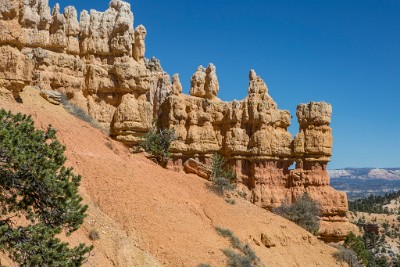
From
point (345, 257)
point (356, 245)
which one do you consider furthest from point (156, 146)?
point (356, 245)

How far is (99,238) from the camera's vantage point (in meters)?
20.9

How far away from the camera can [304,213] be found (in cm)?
4225

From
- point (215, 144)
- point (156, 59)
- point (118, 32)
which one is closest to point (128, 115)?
point (118, 32)

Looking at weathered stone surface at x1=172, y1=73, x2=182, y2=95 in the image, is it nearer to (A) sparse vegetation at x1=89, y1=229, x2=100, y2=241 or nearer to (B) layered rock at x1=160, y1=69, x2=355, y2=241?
(B) layered rock at x1=160, y1=69, x2=355, y2=241

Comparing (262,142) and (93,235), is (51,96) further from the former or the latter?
(262,142)

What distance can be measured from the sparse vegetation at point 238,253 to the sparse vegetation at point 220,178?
5.58 m

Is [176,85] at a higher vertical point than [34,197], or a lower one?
higher

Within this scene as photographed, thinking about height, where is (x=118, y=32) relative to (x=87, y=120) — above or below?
above

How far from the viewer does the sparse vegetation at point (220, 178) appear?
33263mm

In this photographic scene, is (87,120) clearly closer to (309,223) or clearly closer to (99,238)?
(99,238)

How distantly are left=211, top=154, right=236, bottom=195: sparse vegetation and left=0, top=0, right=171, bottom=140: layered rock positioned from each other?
654cm

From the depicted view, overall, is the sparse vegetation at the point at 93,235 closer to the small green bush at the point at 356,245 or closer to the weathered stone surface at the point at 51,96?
the weathered stone surface at the point at 51,96

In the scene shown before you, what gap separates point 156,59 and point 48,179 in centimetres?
4997

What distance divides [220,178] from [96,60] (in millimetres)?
12844
